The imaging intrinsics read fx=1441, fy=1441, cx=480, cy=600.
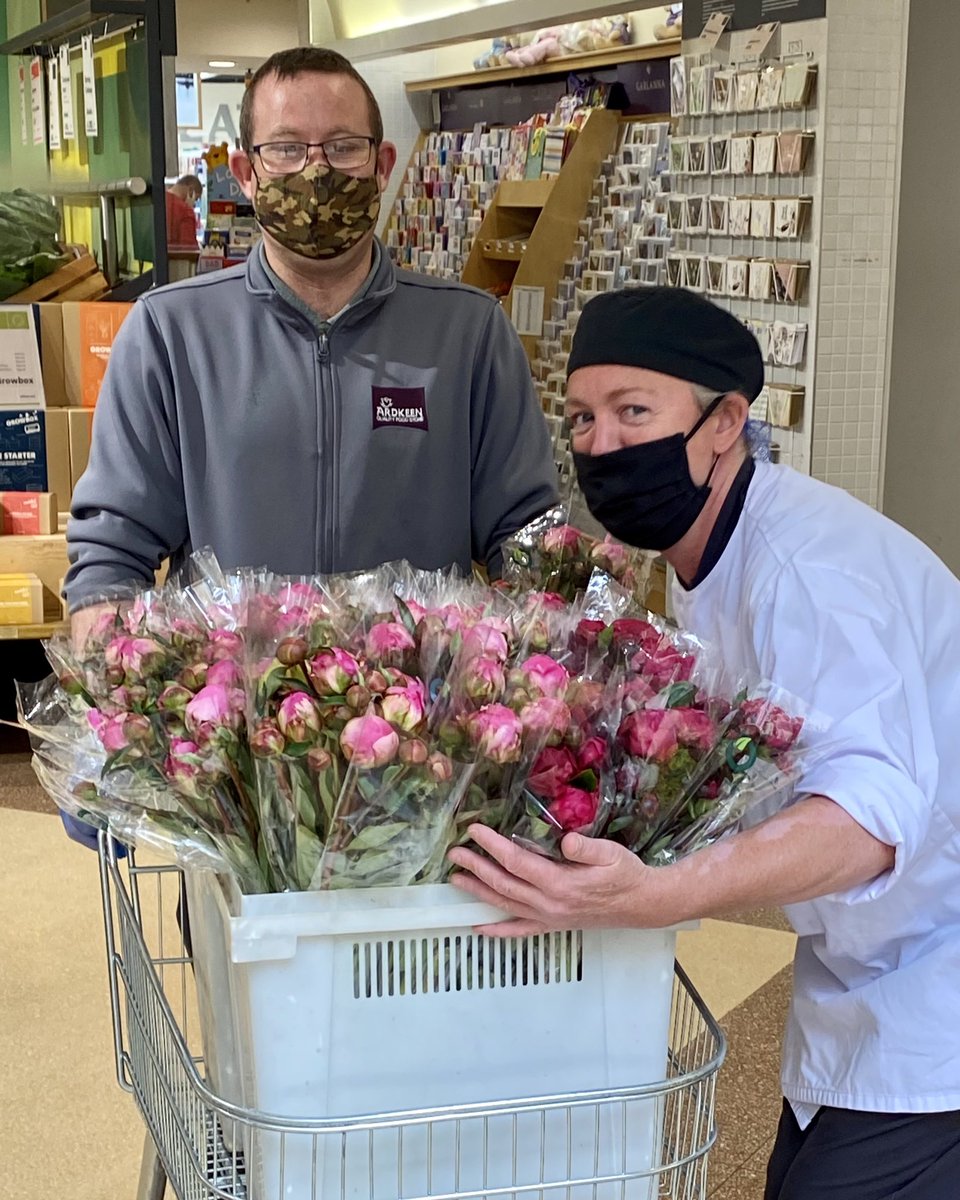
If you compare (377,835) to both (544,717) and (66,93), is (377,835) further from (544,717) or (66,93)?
(66,93)

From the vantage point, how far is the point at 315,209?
2166mm

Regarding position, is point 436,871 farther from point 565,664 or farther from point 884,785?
point 884,785

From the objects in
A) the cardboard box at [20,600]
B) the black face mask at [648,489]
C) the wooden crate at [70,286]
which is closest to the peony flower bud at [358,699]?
the black face mask at [648,489]

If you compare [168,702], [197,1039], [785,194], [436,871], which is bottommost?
[197,1039]

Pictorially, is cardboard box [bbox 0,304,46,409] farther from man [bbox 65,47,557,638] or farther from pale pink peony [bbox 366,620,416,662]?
pale pink peony [bbox 366,620,416,662]

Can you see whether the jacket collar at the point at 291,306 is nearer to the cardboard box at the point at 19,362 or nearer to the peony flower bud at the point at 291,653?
the peony flower bud at the point at 291,653

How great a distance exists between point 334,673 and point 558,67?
266 inches

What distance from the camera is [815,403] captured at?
4.60 m

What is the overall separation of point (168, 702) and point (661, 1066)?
1.66ft

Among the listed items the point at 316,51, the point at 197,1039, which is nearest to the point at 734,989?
the point at 197,1039

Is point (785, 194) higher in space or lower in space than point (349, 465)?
higher

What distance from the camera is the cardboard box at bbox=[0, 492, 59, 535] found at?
4.89 meters

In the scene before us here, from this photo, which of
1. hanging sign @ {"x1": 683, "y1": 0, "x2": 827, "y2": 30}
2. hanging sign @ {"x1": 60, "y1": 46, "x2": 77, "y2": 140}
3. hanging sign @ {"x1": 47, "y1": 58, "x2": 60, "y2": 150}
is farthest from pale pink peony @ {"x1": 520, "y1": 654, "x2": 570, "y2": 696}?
hanging sign @ {"x1": 47, "y1": 58, "x2": 60, "y2": 150}

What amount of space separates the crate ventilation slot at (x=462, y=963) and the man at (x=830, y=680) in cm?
14
